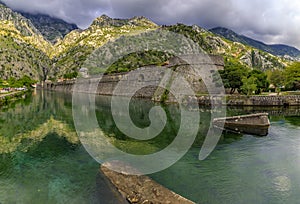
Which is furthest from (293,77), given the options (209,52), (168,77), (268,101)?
(209,52)

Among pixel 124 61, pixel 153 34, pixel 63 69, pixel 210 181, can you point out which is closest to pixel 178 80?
pixel 210 181

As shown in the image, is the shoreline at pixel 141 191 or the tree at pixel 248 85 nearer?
Answer: the shoreline at pixel 141 191

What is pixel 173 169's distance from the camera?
14.6 metres

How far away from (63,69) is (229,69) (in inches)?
5906

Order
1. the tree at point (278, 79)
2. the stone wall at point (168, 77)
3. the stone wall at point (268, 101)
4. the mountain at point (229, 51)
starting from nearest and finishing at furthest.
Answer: the stone wall at point (268, 101)
the stone wall at point (168, 77)
the tree at point (278, 79)
the mountain at point (229, 51)

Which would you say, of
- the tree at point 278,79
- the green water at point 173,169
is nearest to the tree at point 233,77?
the tree at point 278,79

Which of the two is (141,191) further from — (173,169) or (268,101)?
(268,101)

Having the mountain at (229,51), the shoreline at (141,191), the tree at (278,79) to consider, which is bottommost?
the shoreline at (141,191)

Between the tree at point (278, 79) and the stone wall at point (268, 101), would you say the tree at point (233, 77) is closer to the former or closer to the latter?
the stone wall at point (268, 101)

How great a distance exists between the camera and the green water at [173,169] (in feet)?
37.6

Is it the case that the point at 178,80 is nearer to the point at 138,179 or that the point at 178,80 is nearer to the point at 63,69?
the point at 138,179

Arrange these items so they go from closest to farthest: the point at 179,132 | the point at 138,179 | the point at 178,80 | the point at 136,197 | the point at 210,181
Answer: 1. the point at 136,197
2. the point at 138,179
3. the point at 210,181
4. the point at 179,132
5. the point at 178,80

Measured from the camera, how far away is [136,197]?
9867 mm

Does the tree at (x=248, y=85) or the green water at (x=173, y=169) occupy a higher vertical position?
the tree at (x=248, y=85)
